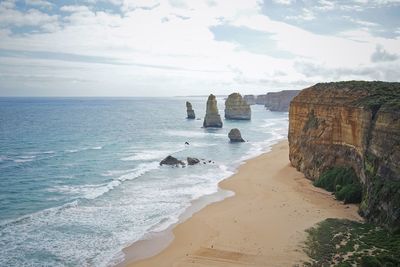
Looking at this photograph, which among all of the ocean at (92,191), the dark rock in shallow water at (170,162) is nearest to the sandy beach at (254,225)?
the ocean at (92,191)

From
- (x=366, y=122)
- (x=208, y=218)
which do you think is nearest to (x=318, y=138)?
(x=366, y=122)

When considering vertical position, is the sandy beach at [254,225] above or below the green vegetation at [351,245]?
below

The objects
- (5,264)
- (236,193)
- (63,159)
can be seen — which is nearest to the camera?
(5,264)

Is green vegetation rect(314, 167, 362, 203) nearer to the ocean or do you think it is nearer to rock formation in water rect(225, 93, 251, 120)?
the ocean

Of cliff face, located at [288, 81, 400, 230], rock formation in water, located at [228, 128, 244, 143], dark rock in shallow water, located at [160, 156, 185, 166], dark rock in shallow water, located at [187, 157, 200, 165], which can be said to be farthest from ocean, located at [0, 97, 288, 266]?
cliff face, located at [288, 81, 400, 230]

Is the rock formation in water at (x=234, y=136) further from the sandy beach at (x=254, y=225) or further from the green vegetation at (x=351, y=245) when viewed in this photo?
the green vegetation at (x=351, y=245)

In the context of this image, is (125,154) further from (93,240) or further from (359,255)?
(359,255)

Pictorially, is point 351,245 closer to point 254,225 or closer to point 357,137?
point 254,225
